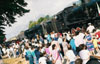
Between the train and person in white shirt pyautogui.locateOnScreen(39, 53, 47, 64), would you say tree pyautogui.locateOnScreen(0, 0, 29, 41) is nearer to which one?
the train

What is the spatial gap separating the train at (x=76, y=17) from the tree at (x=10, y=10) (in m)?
3.60

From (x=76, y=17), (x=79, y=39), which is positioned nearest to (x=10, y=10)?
(x=76, y=17)

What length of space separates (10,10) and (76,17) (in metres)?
8.04

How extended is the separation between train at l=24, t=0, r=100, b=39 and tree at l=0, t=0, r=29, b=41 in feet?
11.8

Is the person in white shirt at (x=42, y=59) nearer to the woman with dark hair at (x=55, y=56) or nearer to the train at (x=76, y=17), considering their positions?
the woman with dark hair at (x=55, y=56)

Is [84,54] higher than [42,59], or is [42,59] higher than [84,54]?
[84,54]

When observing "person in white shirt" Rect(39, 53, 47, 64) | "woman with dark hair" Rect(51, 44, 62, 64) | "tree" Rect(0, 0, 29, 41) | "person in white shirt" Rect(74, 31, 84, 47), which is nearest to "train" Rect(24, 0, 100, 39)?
"tree" Rect(0, 0, 29, 41)

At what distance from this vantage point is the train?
19391 millimetres

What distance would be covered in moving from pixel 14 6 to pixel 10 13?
0.98 metres

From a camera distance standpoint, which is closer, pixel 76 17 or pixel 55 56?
pixel 55 56

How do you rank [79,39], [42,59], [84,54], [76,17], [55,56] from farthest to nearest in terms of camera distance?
[76,17]
[79,39]
[55,56]
[42,59]
[84,54]

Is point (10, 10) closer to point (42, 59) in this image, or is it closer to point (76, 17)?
point (76, 17)

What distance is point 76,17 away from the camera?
22.0m

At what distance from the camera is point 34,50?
1030 centimetres
